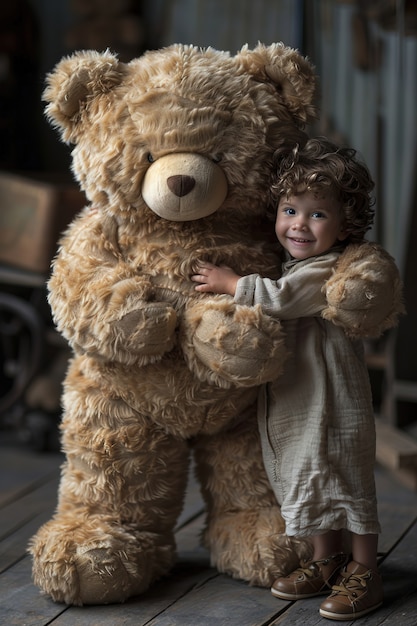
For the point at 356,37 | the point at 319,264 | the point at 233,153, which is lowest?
the point at 319,264

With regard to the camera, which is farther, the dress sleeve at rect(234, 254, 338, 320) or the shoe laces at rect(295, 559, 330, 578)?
the shoe laces at rect(295, 559, 330, 578)

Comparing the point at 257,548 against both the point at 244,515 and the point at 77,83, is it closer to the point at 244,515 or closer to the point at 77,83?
the point at 244,515

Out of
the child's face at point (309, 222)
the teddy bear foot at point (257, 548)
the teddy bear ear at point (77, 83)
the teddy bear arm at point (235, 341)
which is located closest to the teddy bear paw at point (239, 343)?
the teddy bear arm at point (235, 341)

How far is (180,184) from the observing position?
4.55 feet

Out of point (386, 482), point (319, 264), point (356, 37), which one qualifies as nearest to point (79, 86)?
point (319, 264)

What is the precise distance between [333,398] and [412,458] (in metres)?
0.80

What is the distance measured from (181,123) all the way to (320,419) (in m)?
0.51

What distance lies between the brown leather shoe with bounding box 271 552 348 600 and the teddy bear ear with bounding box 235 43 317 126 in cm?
74

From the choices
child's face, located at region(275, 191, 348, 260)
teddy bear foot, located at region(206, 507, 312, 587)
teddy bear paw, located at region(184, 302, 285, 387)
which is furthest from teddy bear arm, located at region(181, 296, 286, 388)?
A: teddy bear foot, located at region(206, 507, 312, 587)

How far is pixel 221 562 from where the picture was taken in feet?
5.27

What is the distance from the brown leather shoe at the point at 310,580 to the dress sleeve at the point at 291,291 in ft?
1.41

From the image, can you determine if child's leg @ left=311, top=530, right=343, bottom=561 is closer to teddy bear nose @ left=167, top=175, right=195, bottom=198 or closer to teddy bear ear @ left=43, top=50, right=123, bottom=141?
teddy bear nose @ left=167, top=175, right=195, bottom=198

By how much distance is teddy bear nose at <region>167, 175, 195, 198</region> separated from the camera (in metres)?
1.39

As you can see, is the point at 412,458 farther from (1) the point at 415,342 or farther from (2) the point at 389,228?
(2) the point at 389,228
